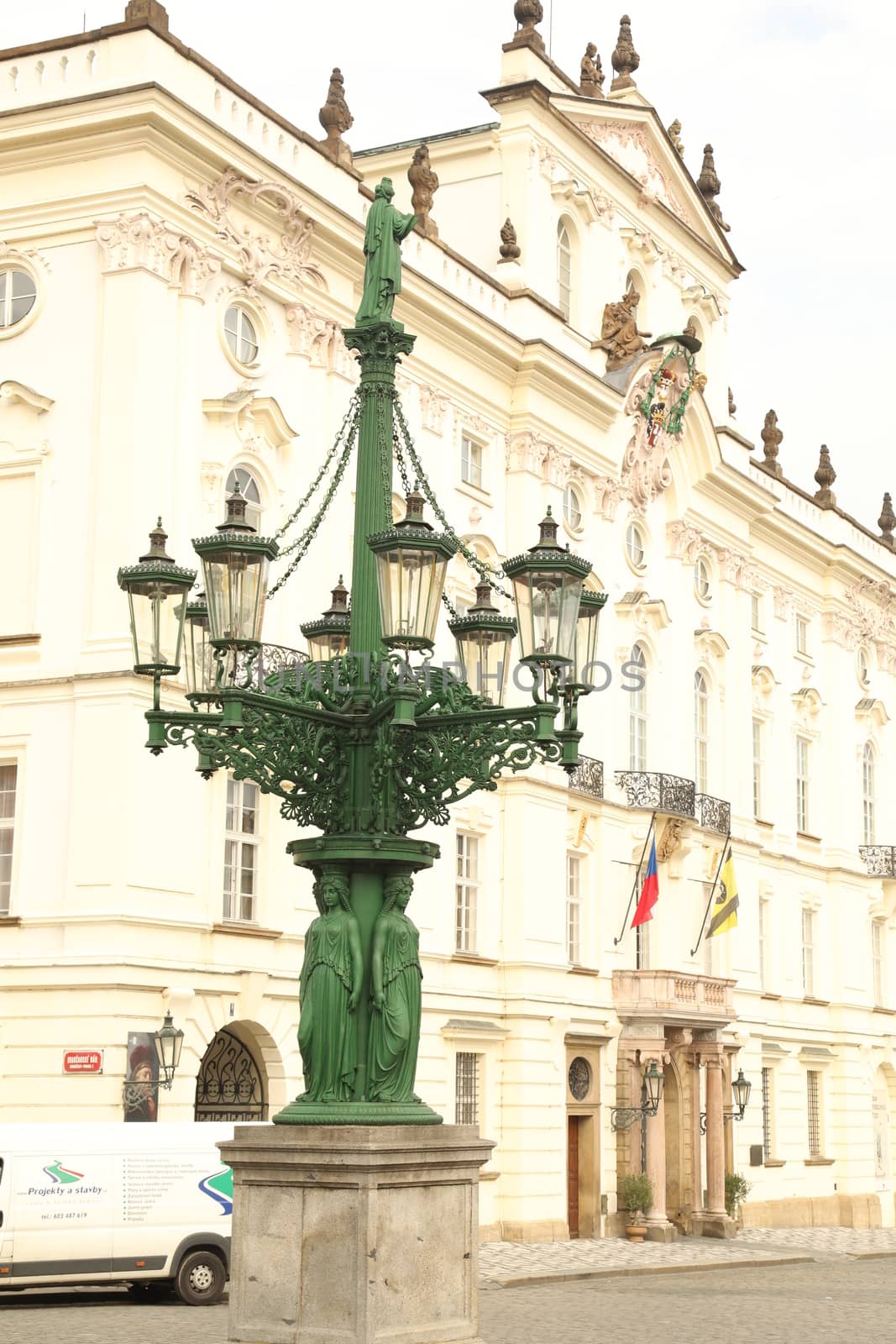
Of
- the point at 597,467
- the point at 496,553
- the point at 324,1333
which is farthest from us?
the point at 597,467

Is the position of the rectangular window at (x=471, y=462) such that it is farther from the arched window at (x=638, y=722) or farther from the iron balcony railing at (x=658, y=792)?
the iron balcony railing at (x=658, y=792)

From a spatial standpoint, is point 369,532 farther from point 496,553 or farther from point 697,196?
point 697,196

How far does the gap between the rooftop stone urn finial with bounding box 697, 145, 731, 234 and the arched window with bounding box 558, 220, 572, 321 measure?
23.2 ft

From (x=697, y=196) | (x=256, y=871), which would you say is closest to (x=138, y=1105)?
(x=256, y=871)

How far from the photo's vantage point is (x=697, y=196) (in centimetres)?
4491

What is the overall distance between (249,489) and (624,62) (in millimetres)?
19478

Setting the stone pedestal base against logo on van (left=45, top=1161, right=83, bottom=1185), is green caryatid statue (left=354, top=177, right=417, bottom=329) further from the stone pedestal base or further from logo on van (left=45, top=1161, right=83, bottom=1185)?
logo on van (left=45, top=1161, right=83, bottom=1185)

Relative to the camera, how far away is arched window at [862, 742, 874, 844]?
171ft

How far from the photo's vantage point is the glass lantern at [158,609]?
1280 centimetres

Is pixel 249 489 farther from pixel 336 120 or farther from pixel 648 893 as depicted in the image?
pixel 648 893

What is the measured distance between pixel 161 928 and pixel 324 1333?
1515cm

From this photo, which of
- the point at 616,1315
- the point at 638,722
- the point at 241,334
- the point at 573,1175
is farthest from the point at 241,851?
the point at 638,722

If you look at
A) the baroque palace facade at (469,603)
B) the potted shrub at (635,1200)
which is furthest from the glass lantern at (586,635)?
the potted shrub at (635,1200)

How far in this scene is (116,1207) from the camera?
21.9 m
